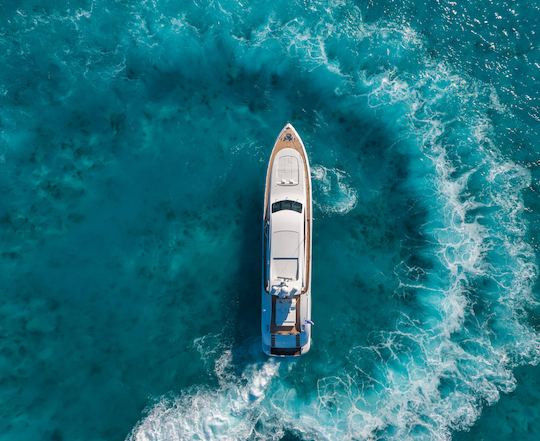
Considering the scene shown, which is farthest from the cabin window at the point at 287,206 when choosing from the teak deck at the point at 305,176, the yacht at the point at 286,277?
the teak deck at the point at 305,176

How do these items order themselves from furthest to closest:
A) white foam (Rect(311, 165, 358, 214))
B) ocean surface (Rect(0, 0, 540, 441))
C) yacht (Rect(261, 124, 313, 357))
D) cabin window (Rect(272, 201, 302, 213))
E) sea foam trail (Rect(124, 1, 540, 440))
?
white foam (Rect(311, 165, 358, 214)) → ocean surface (Rect(0, 0, 540, 441)) → sea foam trail (Rect(124, 1, 540, 440)) → cabin window (Rect(272, 201, 302, 213)) → yacht (Rect(261, 124, 313, 357))

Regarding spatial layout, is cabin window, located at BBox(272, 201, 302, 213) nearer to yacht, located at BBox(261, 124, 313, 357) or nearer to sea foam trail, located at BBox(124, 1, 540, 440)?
yacht, located at BBox(261, 124, 313, 357)

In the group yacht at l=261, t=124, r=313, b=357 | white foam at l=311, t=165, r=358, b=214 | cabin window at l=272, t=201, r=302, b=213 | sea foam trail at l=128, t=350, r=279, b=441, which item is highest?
white foam at l=311, t=165, r=358, b=214

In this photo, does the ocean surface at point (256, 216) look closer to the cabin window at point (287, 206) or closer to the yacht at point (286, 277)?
the yacht at point (286, 277)

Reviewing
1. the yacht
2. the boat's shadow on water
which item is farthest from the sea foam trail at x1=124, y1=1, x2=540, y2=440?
the yacht

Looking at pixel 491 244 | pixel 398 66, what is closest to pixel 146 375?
pixel 491 244

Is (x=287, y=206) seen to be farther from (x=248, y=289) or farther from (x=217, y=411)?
(x=217, y=411)

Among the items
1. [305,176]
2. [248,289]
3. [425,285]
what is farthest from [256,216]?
[425,285]

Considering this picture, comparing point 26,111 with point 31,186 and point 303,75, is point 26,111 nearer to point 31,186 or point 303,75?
point 31,186
